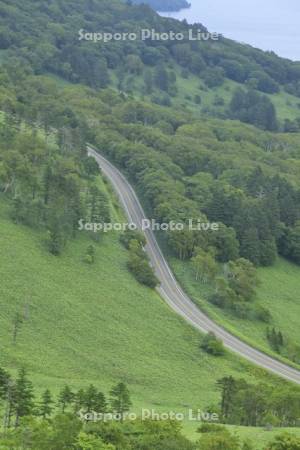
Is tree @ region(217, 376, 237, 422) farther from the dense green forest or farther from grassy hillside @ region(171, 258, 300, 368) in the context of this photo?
grassy hillside @ region(171, 258, 300, 368)

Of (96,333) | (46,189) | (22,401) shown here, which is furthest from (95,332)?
(46,189)

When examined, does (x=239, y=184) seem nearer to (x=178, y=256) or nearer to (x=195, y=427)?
(x=178, y=256)

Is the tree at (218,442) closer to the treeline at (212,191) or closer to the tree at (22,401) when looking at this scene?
the tree at (22,401)

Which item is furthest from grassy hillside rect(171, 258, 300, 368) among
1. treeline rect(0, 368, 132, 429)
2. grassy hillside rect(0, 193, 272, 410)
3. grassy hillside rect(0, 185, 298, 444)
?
treeline rect(0, 368, 132, 429)

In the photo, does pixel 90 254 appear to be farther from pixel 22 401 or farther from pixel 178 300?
pixel 22 401

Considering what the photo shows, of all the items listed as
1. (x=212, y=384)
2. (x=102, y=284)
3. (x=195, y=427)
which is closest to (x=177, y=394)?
(x=212, y=384)

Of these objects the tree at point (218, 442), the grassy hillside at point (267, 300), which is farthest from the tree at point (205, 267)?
the tree at point (218, 442)
